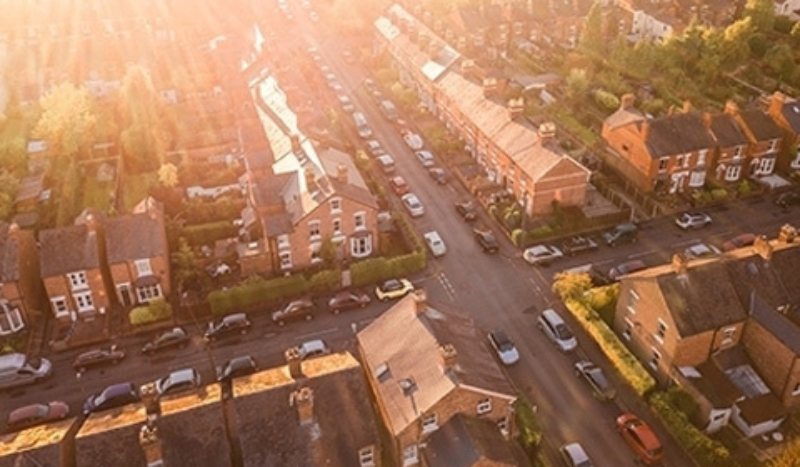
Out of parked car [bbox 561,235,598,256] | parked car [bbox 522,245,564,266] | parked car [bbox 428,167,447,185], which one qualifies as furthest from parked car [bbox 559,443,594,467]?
parked car [bbox 428,167,447,185]

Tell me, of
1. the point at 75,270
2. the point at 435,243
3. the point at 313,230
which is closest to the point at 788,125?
the point at 435,243

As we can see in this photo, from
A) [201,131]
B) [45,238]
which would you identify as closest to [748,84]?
[201,131]

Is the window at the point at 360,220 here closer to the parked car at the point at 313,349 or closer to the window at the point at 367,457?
the parked car at the point at 313,349

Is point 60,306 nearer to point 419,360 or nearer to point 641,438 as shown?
point 419,360

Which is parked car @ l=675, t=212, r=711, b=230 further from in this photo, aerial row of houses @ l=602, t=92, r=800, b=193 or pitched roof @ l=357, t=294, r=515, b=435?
pitched roof @ l=357, t=294, r=515, b=435

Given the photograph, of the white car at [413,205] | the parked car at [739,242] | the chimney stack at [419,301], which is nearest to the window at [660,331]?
the chimney stack at [419,301]

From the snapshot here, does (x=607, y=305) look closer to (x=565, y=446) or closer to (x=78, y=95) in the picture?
(x=565, y=446)
